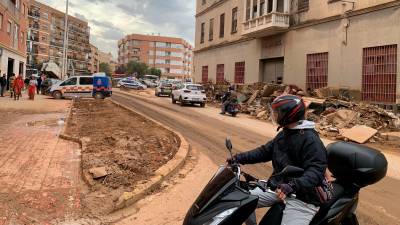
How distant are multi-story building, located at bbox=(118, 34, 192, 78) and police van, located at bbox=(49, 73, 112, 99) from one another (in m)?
107

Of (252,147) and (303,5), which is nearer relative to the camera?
(252,147)

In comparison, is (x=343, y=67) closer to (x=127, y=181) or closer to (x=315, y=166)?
(x=127, y=181)

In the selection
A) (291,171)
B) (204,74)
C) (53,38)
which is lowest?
(291,171)

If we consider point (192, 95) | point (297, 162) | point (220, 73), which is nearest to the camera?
point (297, 162)

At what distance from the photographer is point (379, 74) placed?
20.8m

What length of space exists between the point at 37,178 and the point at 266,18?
2450 cm

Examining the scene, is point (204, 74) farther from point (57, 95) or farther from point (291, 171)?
point (291, 171)

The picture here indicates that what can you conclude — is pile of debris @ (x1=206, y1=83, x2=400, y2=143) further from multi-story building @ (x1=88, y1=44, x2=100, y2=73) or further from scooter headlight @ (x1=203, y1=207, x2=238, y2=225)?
multi-story building @ (x1=88, y1=44, x2=100, y2=73)

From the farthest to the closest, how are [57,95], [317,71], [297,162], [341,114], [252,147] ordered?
[57,95] → [317,71] → [341,114] → [252,147] → [297,162]

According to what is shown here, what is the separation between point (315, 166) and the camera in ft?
10.8

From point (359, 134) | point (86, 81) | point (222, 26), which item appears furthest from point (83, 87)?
point (359, 134)

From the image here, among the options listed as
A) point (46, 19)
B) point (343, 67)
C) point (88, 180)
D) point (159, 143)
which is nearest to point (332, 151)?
point (88, 180)

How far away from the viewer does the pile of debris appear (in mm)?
15154

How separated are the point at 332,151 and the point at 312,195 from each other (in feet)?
1.78
